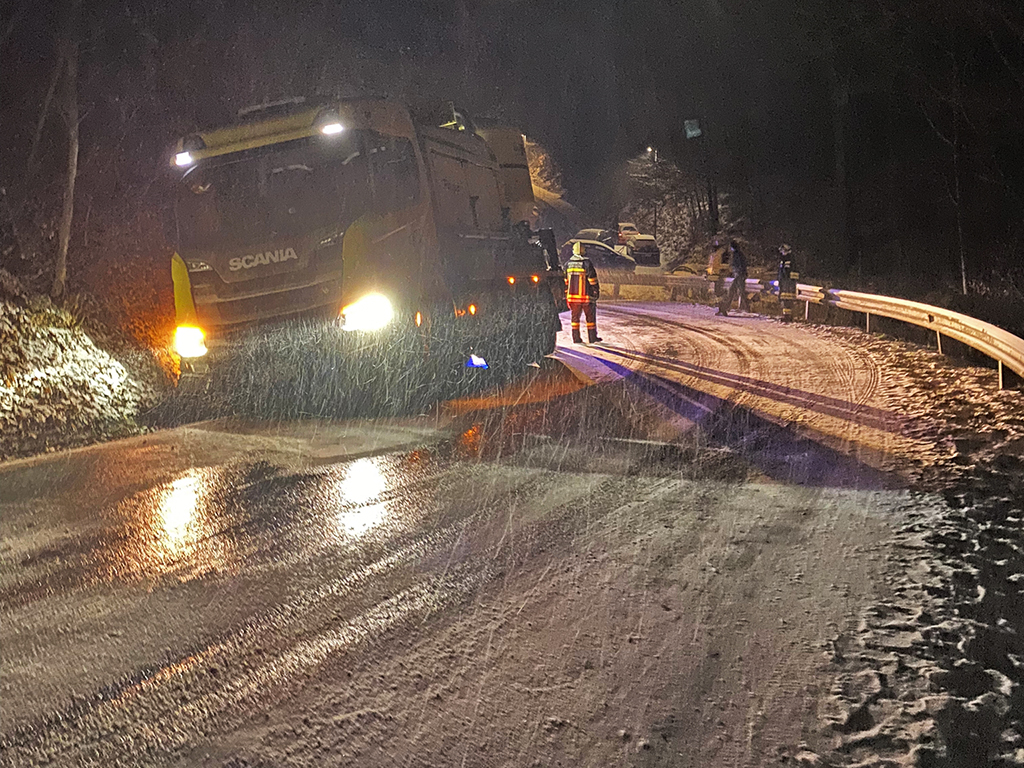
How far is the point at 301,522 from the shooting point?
5.53 m

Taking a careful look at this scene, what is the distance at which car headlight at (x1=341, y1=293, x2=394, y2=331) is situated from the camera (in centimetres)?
901

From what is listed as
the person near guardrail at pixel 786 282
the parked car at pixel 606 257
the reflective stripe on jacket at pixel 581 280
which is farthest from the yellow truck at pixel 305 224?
the parked car at pixel 606 257

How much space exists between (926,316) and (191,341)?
35.6ft

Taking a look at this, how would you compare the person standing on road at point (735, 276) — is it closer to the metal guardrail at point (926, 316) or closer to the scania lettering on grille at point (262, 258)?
the metal guardrail at point (926, 316)

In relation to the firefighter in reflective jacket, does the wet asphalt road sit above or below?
below

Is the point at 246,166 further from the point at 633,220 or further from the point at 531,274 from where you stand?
the point at 633,220

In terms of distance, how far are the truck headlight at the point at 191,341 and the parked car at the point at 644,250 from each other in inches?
1407

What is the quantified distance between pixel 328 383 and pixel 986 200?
24.9 m

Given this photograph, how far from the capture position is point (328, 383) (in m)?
9.84

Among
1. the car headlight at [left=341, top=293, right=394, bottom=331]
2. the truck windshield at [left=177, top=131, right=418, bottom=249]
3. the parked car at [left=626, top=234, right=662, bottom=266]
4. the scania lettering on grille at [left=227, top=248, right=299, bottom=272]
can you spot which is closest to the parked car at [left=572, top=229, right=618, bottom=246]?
the parked car at [left=626, top=234, right=662, bottom=266]

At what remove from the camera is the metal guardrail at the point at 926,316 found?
9.34 m

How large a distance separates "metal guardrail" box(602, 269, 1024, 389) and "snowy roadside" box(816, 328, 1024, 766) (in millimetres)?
3305

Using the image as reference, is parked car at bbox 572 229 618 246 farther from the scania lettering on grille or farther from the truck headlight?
the truck headlight

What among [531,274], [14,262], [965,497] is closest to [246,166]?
[14,262]
